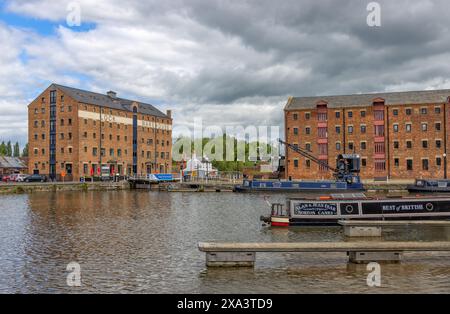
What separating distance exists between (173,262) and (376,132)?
63380 millimetres

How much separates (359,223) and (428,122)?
184 feet

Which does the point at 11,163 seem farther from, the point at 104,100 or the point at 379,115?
the point at 379,115

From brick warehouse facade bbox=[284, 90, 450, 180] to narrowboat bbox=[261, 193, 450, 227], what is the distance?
4906 cm

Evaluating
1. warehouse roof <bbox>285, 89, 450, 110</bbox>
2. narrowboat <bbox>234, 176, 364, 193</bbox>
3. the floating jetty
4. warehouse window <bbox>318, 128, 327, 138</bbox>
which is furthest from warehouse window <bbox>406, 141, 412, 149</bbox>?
the floating jetty

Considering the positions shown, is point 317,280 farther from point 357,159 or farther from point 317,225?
point 357,159

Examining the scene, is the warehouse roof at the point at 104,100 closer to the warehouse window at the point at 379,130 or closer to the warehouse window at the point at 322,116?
the warehouse window at the point at 322,116

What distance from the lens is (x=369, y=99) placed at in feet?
245

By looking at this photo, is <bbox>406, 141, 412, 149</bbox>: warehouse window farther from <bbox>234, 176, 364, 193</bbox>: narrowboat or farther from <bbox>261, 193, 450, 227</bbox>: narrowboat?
<bbox>261, 193, 450, 227</bbox>: narrowboat

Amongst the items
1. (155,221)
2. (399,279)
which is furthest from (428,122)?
(399,279)

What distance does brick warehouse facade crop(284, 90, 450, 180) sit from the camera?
70125 mm

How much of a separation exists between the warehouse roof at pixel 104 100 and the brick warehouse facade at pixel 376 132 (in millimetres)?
35100

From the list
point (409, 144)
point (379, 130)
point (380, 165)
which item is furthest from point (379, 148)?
point (409, 144)
